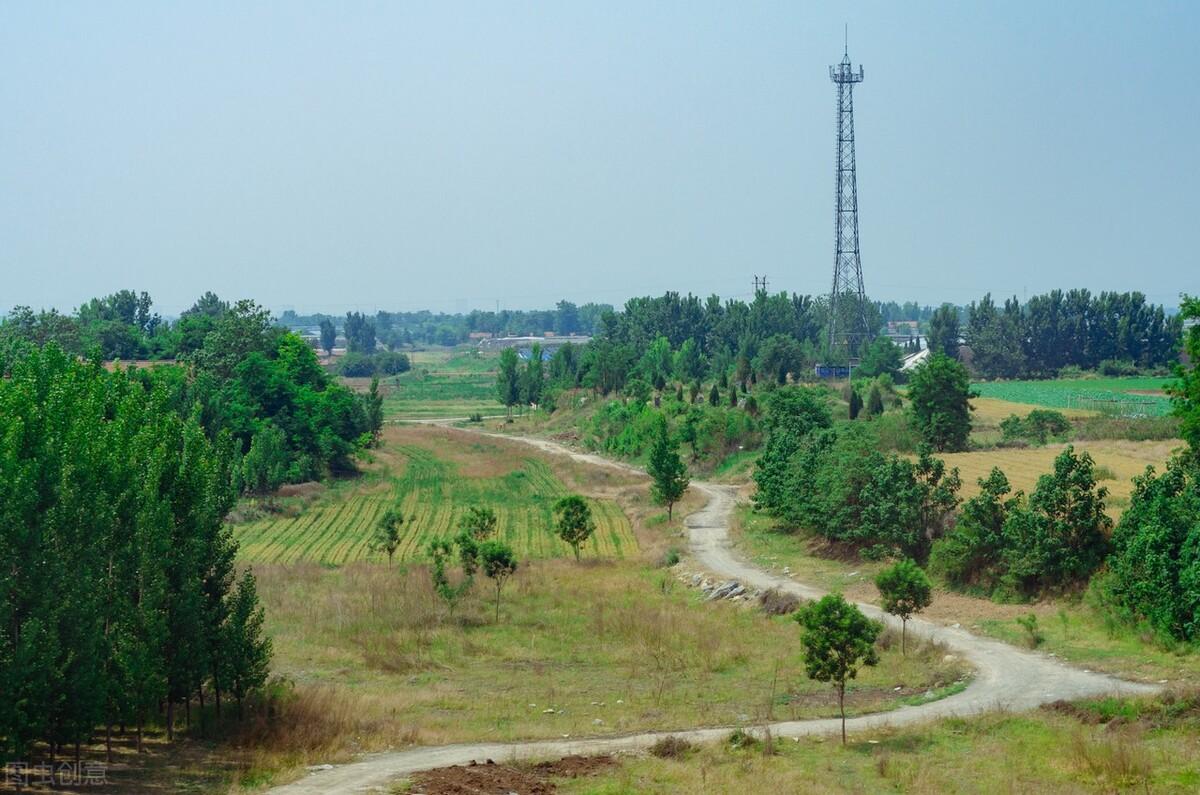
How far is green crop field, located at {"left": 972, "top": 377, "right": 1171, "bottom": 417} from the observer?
8012 cm

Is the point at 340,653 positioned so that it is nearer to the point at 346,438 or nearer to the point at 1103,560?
the point at 1103,560

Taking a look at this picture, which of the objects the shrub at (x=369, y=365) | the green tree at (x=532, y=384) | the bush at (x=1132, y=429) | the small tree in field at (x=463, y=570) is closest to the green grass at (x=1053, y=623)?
the small tree in field at (x=463, y=570)

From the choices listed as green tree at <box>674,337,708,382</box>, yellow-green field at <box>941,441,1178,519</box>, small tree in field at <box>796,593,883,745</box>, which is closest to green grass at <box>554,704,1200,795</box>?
small tree in field at <box>796,593,883,745</box>

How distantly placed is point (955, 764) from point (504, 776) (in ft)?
24.7

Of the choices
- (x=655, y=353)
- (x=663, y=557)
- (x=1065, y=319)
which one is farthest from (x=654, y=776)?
(x=1065, y=319)

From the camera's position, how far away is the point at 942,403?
207ft

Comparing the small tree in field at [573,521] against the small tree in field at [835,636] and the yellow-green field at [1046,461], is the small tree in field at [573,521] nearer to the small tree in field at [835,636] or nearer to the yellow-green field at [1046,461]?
the yellow-green field at [1046,461]

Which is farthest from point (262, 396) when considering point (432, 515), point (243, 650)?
point (243, 650)

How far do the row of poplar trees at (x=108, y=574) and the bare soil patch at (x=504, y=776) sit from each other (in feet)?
17.9

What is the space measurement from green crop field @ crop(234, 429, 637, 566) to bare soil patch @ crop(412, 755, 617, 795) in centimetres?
2711

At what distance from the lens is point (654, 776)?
64.0ft

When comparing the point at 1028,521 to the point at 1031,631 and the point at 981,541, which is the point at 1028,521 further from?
the point at 1031,631

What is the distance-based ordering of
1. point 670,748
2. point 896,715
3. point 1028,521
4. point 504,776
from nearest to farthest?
point 504,776
point 670,748
point 896,715
point 1028,521

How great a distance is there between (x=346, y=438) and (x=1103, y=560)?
54750 mm
